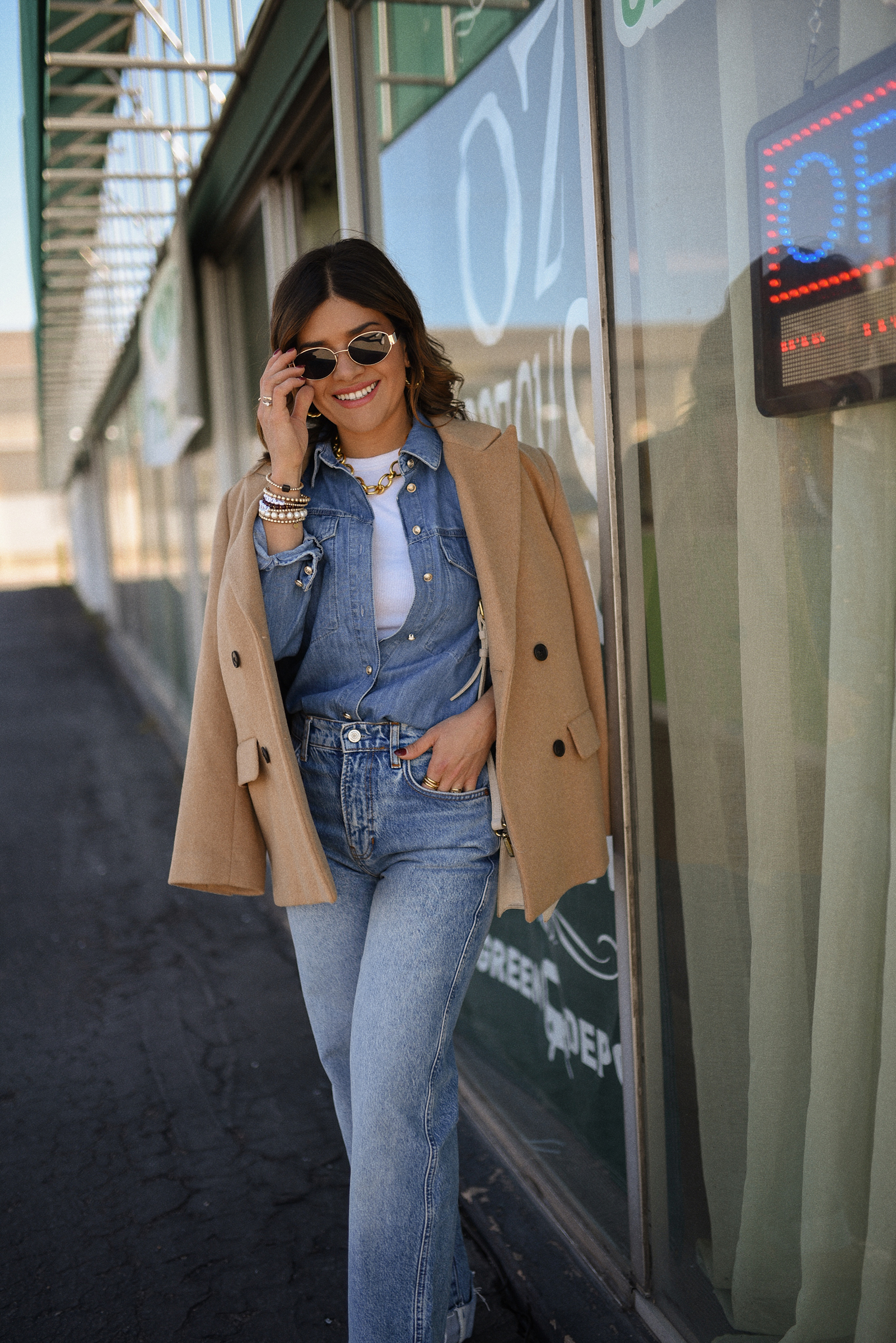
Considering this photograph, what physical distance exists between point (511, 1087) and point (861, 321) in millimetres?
2423

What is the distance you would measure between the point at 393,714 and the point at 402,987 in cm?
47

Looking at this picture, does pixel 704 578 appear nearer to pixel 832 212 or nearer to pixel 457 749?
pixel 457 749

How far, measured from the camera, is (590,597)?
2.10 meters

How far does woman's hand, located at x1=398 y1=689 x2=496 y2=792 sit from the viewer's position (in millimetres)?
1923

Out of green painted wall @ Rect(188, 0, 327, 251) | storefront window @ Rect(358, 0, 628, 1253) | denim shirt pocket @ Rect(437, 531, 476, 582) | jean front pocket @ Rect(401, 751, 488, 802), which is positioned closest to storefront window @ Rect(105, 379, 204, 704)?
green painted wall @ Rect(188, 0, 327, 251)

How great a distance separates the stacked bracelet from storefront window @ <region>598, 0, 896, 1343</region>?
0.65 metres

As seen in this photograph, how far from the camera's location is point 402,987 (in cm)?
192

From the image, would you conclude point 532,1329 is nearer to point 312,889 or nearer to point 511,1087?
point 511,1087

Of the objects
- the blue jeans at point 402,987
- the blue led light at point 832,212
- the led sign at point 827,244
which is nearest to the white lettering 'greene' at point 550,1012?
the blue jeans at point 402,987

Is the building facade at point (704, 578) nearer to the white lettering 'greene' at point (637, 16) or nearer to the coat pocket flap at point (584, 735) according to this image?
the white lettering 'greene' at point (637, 16)

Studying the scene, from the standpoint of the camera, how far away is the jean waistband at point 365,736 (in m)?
1.95

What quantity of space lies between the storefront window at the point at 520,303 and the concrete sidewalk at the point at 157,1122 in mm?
488

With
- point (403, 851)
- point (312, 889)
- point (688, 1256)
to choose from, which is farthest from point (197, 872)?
point (688, 1256)

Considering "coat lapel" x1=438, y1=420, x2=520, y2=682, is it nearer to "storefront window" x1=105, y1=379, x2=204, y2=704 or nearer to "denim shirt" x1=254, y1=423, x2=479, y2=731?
"denim shirt" x1=254, y1=423, x2=479, y2=731
